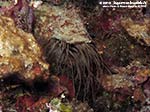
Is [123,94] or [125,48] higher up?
[125,48]

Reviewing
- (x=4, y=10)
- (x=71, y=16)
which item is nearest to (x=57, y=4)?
(x=71, y=16)

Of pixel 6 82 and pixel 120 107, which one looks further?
pixel 120 107

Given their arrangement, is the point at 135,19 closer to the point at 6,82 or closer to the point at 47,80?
Result: the point at 47,80

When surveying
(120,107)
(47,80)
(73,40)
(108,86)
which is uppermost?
(73,40)

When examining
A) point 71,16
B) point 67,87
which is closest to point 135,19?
point 71,16

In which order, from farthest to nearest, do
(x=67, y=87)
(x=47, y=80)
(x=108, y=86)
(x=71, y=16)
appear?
(x=71, y=16) < (x=108, y=86) < (x=67, y=87) < (x=47, y=80)

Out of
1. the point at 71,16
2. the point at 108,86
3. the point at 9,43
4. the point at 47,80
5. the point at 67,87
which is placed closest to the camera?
the point at 9,43

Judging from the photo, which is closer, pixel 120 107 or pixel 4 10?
pixel 4 10

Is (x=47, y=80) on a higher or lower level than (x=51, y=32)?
lower

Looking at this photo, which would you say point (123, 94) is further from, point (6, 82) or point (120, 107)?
point (6, 82)
